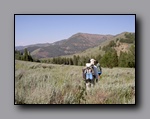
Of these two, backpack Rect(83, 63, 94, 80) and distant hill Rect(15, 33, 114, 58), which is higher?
distant hill Rect(15, 33, 114, 58)

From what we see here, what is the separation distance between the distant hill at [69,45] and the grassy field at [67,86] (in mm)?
175

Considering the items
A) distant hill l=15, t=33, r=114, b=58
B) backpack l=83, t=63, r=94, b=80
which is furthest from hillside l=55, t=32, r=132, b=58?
backpack l=83, t=63, r=94, b=80

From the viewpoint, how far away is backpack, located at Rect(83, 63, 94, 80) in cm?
359

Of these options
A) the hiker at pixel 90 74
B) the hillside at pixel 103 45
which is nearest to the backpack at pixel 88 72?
the hiker at pixel 90 74

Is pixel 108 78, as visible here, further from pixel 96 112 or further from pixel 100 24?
pixel 100 24

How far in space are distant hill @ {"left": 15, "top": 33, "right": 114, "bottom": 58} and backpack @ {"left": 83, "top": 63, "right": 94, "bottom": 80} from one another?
0.24m

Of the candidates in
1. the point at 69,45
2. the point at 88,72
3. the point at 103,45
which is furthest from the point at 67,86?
the point at 103,45

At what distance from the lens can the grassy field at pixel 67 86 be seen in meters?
3.55

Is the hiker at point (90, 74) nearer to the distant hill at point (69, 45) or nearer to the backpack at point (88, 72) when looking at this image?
the backpack at point (88, 72)

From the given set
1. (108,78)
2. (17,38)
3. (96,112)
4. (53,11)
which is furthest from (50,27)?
(96,112)

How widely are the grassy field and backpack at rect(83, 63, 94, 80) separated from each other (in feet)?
0.18

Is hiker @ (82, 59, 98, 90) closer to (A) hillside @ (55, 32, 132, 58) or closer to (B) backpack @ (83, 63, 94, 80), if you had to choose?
(B) backpack @ (83, 63, 94, 80)

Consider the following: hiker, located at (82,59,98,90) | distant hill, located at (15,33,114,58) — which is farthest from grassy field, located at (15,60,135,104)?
distant hill, located at (15,33,114,58)

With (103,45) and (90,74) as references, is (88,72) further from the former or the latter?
(103,45)
